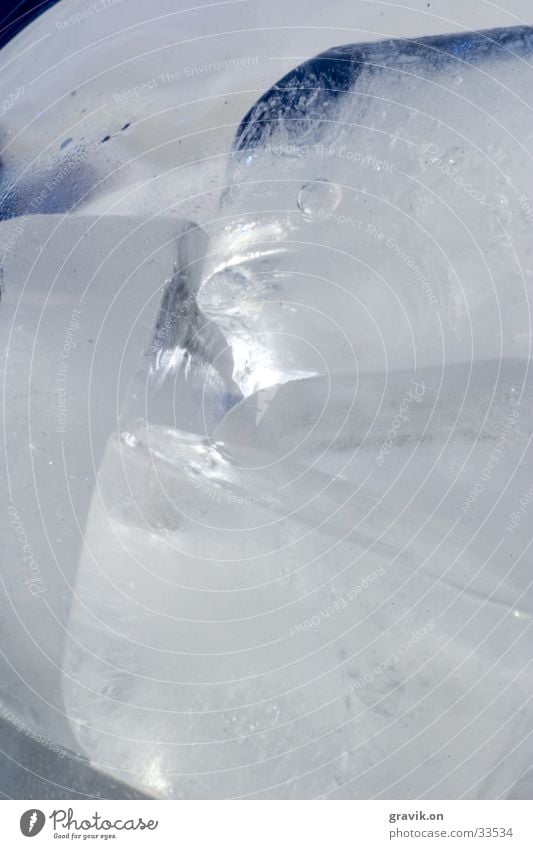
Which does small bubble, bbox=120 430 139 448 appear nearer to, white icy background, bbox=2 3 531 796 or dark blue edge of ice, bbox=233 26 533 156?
white icy background, bbox=2 3 531 796

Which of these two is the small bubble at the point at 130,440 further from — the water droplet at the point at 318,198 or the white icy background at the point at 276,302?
the water droplet at the point at 318,198

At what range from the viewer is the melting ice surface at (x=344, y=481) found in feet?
3.65

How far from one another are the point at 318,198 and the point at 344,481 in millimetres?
465

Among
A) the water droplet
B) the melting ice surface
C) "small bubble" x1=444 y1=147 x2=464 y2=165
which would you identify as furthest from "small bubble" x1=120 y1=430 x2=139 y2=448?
"small bubble" x1=444 y1=147 x2=464 y2=165

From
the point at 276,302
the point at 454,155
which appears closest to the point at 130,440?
the point at 276,302

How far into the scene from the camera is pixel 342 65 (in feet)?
4.03

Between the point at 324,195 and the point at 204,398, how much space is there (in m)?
0.39

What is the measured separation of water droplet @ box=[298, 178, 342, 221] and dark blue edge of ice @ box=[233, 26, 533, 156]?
97mm

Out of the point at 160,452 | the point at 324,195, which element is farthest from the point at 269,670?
the point at 324,195
